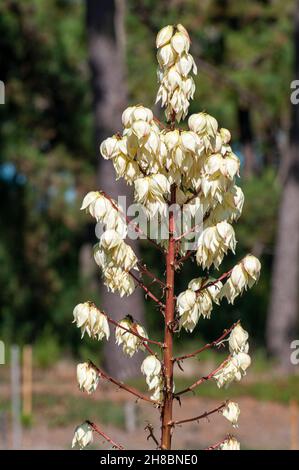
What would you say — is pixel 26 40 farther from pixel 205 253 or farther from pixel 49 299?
pixel 205 253

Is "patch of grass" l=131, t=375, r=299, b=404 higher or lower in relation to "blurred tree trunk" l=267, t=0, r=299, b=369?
lower

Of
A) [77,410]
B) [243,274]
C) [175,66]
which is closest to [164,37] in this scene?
[175,66]

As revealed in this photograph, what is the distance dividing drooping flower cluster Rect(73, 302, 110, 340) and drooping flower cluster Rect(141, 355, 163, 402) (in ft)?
0.62

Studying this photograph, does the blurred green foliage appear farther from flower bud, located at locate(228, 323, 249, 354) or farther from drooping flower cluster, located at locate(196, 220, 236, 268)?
drooping flower cluster, located at locate(196, 220, 236, 268)

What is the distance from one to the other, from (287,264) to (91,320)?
10577 millimetres

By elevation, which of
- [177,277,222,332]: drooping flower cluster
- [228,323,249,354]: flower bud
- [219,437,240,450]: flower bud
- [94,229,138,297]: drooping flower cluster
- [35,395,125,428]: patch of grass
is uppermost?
[35,395,125,428]: patch of grass

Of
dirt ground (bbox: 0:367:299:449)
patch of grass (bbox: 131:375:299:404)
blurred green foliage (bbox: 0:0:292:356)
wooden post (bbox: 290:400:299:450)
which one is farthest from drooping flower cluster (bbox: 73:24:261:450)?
blurred green foliage (bbox: 0:0:292:356)

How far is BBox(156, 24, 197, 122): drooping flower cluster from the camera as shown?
3254mm

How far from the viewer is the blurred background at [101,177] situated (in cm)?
1267

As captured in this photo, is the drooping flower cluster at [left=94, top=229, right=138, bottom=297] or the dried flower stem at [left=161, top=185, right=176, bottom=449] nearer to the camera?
the drooping flower cluster at [left=94, top=229, right=138, bottom=297]

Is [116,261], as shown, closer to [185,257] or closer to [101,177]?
[185,257]
